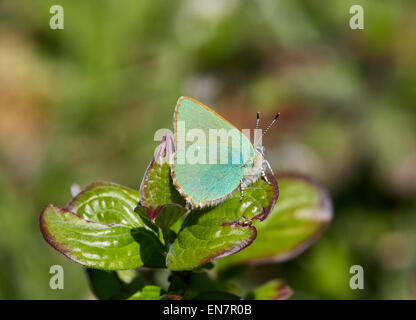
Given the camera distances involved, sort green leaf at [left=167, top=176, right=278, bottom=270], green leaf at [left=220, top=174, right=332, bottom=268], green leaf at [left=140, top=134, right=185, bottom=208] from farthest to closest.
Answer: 1. green leaf at [left=220, top=174, right=332, bottom=268]
2. green leaf at [left=140, top=134, right=185, bottom=208]
3. green leaf at [left=167, top=176, right=278, bottom=270]

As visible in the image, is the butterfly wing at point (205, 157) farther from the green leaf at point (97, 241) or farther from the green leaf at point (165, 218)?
the green leaf at point (97, 241)

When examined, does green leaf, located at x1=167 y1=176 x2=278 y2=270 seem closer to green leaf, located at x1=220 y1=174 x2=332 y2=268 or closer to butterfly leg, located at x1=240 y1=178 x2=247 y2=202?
butterfly leg, located at x1=240 y1=178 x2=247 y2=202

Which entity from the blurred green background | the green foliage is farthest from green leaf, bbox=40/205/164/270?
the blurred green background

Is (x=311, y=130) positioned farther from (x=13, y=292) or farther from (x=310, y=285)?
(x=13, y=292)

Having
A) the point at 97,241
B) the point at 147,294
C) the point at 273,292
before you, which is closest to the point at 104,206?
the point at 97,241

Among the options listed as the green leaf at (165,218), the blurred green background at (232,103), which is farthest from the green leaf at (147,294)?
the blurred green background at (232,103)
